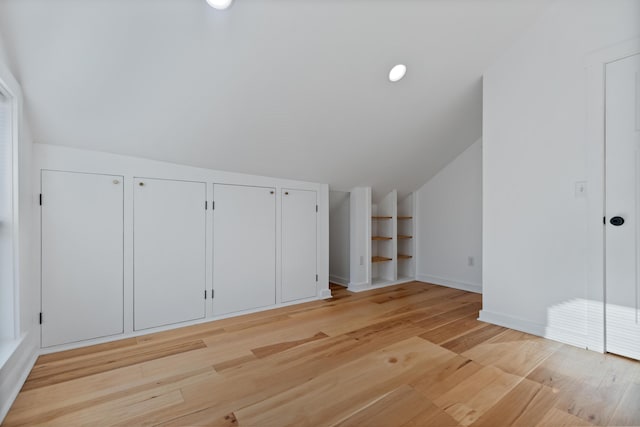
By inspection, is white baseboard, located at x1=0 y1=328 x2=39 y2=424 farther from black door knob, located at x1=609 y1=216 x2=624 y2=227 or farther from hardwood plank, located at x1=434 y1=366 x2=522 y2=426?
black door knob, located at x1=609 y1=216 x2=624 y2=227

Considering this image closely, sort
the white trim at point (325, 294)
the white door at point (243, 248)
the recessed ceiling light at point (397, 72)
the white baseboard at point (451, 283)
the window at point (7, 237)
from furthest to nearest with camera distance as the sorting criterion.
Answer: the white baseboard at point (451, 283) → the white trim at point (325, 294) → the white door at point (243, 248) → the recessed ceiling light at point (397, 72) → the window at point (7, 237)

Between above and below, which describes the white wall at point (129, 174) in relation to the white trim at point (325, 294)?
above

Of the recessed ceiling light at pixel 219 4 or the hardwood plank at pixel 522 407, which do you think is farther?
the recessed ceiling light at pixel 219 4

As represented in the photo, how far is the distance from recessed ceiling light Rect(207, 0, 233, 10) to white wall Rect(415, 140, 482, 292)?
332cm

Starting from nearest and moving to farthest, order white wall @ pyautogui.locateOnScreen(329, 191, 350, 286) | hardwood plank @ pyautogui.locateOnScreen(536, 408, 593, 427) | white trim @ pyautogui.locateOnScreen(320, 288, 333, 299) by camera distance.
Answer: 1. hardwood plank @ pyautogui.locateOnScreen(536, 408, 593, 427)
2. white trim @ pyautogui.locateOnScreen(320, 288, 333, 299)
3. white wall @ pyautogui.locateOnScreen(329, 191, 350, 286)

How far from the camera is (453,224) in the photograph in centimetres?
398

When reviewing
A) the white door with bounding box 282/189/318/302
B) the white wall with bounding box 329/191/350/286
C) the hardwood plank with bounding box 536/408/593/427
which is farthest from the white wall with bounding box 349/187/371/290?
the hardwood plank with bounding box 536/408/593/427

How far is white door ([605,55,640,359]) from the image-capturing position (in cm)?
186

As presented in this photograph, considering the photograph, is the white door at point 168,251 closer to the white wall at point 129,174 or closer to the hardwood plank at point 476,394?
the white wall at point 129,174

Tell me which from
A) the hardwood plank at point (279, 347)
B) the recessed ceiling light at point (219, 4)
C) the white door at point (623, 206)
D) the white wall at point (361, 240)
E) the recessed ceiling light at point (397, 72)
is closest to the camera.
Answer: the recessed ceiling light at point (219, 4)

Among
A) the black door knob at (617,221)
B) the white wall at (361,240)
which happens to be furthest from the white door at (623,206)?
the white wall at (361,240)

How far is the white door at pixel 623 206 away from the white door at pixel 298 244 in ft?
8.14

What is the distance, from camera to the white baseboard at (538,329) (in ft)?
6.73

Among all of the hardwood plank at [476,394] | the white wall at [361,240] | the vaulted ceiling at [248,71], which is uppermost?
the vaulted ceiling at [248,71]
